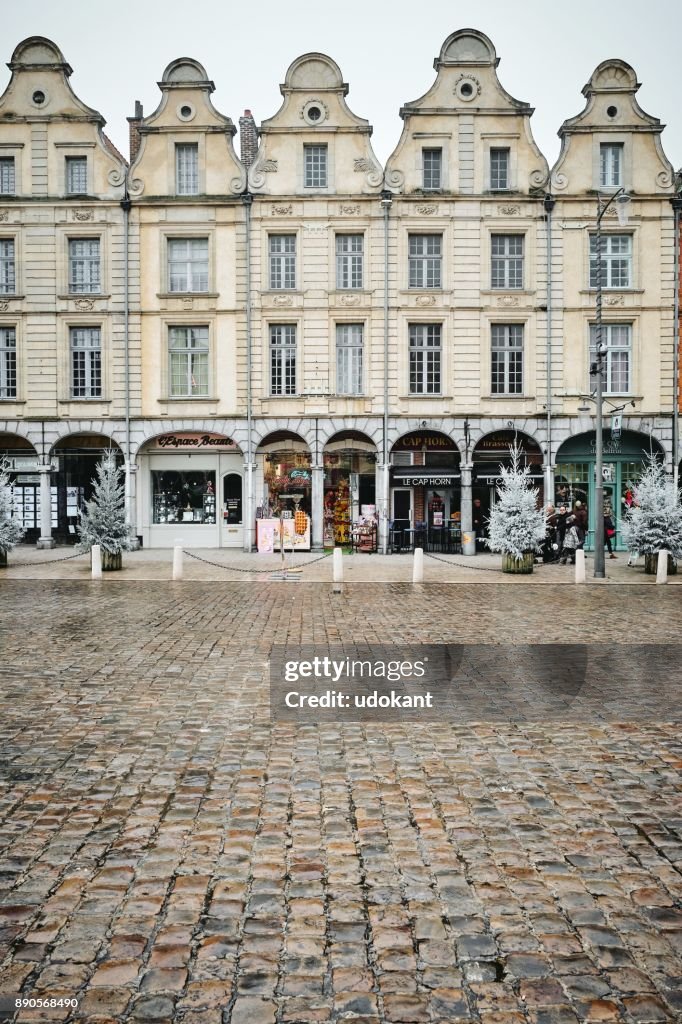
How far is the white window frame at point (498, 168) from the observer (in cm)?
2680

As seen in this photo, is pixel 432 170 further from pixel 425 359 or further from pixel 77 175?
pixel 77 175

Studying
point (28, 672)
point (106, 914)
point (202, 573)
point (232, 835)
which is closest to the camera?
point (106, 914)

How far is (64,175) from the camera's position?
26.8 m

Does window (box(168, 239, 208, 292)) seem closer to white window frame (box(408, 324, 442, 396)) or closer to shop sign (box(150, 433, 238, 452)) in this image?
shop sign (box(150, 433, 238, 452))

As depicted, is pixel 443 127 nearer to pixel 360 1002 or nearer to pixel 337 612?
pixel 337 612

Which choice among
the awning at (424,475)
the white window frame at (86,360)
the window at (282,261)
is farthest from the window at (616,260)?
the white window frame at (86,360)

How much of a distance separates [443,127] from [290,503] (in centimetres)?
1322

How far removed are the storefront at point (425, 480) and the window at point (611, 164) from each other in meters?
9.80

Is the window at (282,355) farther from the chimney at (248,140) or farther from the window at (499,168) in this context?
the chimney at (248,140)

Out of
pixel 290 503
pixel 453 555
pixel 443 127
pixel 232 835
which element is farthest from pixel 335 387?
pixel 232 835

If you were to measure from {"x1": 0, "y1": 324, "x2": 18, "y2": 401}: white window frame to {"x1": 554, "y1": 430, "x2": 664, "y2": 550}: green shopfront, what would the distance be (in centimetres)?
1820

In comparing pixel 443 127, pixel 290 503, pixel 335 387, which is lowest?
pixel 290 503

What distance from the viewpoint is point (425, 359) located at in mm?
26828

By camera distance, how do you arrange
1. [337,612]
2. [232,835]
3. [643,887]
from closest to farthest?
1. [643,887]
2. [232,835]
3. [337,612]
